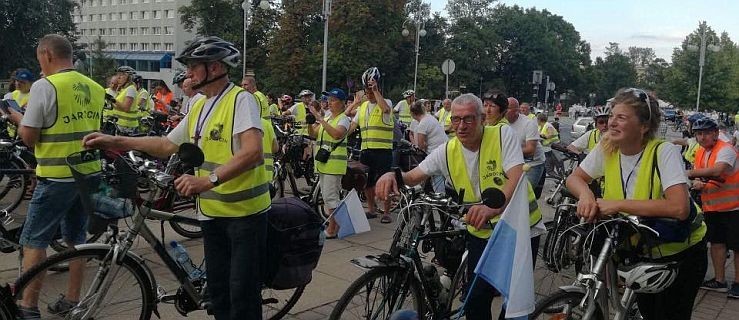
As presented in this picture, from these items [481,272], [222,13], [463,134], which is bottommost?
[481,272]

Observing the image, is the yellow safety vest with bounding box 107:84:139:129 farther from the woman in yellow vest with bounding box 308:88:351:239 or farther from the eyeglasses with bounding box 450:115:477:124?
the eyeglasses with bounding box 450:115:477:124

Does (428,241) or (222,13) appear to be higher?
(222,13)

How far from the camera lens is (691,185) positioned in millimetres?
6293

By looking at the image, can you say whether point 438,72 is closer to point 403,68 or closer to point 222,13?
point 403,68

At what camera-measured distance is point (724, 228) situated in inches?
242

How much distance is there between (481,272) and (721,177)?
4.17m

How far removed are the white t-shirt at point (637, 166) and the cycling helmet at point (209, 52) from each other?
2.03 meters

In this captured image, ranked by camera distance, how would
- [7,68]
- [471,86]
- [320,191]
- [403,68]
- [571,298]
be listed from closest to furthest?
[571,298]
[320,191]
[7,68]
[403,68]
[471,86]

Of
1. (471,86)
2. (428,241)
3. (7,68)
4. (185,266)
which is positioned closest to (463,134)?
(428,241)

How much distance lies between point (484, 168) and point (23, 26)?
41649 millimetres

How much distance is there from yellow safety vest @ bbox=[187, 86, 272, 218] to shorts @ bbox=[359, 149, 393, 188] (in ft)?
16.4

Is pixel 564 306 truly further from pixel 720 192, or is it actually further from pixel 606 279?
pixel 720 192

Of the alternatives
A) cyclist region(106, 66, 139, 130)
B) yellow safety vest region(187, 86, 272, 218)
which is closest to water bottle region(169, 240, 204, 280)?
yellow safety vest region(187, 86, 272, 218)

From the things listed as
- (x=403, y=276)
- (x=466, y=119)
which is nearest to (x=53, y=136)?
(x=403, y=276)
